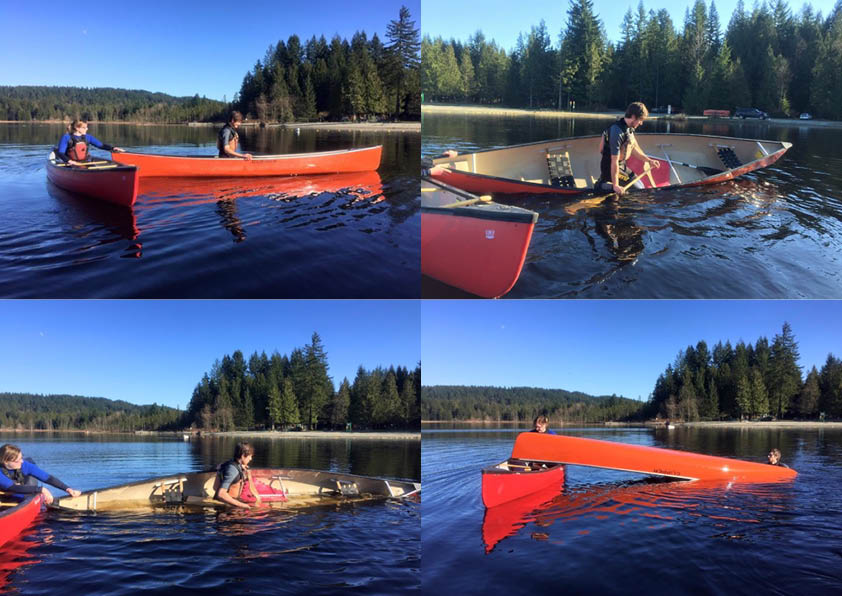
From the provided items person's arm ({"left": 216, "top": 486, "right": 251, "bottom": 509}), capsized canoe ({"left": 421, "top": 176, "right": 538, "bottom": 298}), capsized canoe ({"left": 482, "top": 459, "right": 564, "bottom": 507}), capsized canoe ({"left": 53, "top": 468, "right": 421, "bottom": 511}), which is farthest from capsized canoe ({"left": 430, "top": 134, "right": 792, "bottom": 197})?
person's arm ({"left": 216, "top": 486, "right": 251, "bottom": 509})

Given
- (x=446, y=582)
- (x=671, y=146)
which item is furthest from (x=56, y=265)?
(x=671, y=146)

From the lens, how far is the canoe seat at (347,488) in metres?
9.13

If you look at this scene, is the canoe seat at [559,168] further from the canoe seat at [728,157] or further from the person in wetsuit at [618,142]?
the canoe seat at [728,157]

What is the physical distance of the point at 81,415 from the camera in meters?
74.4

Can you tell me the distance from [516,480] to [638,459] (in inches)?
118

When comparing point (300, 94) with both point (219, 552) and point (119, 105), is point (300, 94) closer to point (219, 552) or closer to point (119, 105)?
point (119, 105)

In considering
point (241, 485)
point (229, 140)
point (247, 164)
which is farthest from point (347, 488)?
point (229, 140)

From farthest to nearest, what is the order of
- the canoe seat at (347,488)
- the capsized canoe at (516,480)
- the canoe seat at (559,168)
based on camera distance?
1. the canoe seat at (559,168)
2. the canoe seat at (347,488)
3. the capsized canoe at (516,480)

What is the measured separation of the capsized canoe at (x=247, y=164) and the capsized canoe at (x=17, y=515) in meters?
9.84

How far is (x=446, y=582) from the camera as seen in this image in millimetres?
5254

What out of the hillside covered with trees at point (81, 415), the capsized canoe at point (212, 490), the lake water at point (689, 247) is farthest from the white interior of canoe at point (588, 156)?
the hillside covered with trees at point (81, 415)

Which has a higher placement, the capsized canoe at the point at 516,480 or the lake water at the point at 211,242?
the lake water at the point at 211,242

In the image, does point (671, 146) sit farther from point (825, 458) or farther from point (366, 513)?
point (366, 513)

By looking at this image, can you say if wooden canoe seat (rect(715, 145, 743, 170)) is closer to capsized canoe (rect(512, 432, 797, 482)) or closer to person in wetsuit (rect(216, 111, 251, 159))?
capsized canoe (rect(512, 432, 797, 482))
